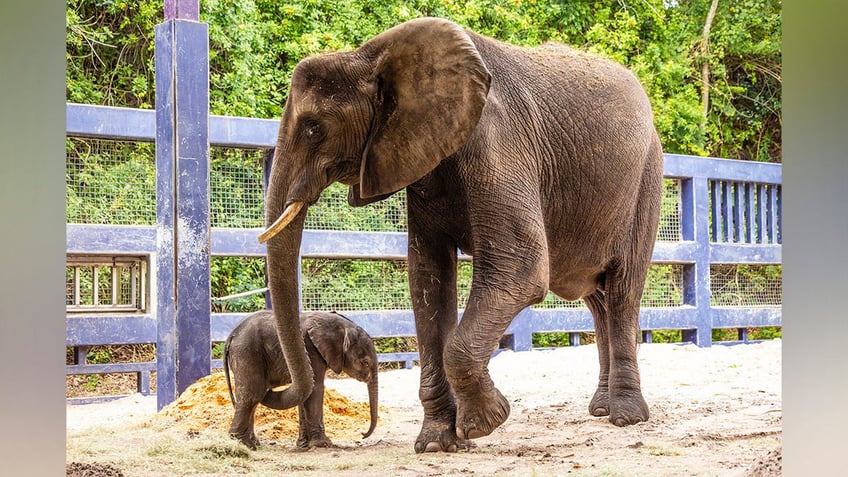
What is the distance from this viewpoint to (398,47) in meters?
4.72

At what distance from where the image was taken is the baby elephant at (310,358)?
5.14 meters

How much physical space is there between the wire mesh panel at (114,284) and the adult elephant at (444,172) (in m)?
2.65

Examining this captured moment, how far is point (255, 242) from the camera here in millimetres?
7348

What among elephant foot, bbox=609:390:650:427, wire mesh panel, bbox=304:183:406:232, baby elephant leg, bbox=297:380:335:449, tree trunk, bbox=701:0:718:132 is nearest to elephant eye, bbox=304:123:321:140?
baby elephant leg, bbox=297:380:335:449

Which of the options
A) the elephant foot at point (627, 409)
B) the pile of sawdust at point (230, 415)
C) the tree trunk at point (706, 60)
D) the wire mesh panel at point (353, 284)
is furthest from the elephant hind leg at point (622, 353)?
the tree trunk at point (706, 60)

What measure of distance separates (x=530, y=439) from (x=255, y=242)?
8.76ft

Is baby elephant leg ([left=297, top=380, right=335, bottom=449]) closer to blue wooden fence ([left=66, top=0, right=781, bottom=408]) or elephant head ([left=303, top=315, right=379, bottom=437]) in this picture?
elephant head ([left=303, top=315, right=379, bottom=437])

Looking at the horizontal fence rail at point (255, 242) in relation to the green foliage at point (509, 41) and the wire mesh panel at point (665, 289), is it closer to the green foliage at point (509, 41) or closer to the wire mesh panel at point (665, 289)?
the wire mesh panel at point (665, 289)

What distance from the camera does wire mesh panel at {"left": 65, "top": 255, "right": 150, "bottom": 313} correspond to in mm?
7117

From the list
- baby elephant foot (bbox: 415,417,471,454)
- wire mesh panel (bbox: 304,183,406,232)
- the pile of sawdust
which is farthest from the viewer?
wire mesh panel (bbox: 304,183,406,232)

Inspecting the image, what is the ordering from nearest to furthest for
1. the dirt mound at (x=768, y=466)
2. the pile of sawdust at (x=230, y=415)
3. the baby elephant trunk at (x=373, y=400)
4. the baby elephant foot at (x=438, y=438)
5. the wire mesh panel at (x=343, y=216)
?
1. the dirt mound at (x=768, y=466)
2. the baby elephant foot at (x=438, y=438)
3. the baby elephant trunk at (x=373, y=400)
4. the pile of sawdust at (x=230, y=415)
5. the wire mesh panel at (x=343, y=216)
